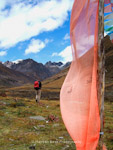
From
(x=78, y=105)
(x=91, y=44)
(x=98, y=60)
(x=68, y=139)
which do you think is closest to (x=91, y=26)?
(x=91, y=44)

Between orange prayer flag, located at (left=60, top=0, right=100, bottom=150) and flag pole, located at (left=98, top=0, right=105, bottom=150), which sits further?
flag pole, located at (left=98, top=0, right=105, bottom=150)

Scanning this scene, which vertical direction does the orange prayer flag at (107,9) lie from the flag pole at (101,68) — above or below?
above

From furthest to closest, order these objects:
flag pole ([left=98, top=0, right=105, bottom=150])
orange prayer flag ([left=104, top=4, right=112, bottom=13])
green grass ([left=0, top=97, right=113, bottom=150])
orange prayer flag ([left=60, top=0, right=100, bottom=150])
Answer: green grass ([left=0, top=97, right=113, bottom=150])
orange prayer flag ([left=104, top=4, right=112, bottom=13])
flag pole ([left=98, top=0, right=105, bottom=150])
orange prayer flag ([left=60, top=0, right=100, bottom=150])

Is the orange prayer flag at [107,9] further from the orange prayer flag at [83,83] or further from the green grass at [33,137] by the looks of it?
the green grass at [33,137]

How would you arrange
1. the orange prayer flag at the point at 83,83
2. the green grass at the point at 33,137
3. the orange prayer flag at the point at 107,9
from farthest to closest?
the green grass at the point at 33,137, the orange prayer flag at the point at 107,9, the orange prayer flag at the point at 83,83

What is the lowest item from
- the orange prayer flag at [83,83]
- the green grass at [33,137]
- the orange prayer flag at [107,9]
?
the green grass at [33,137]

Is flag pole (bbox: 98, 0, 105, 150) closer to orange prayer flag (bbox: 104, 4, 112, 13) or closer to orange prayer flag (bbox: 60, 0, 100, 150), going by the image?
orange prayer flag (bbox: 60, 0, 100, 150)

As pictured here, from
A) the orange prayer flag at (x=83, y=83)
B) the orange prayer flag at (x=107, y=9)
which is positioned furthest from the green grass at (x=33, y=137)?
the orange prayer flag at (x=107, y=9)

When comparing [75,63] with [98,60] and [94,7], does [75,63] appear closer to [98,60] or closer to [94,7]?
[98,60]

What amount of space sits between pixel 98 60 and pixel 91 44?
0.49m

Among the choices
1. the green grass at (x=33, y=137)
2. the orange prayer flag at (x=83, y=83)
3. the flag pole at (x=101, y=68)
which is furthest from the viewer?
the green grass at (x=33, y=137)

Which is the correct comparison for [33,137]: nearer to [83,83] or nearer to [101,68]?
[83,83]

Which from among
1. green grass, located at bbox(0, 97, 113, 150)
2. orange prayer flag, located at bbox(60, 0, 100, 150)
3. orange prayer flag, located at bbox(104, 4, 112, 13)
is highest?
orange prayer flag, located at bbox(104, 4, 112, 13)

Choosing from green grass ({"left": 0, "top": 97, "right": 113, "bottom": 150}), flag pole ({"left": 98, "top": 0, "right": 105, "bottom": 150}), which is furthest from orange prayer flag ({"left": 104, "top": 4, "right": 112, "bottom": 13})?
green grass ({"left": 0, "top": 97, "right": 113, "bottom": 150})
